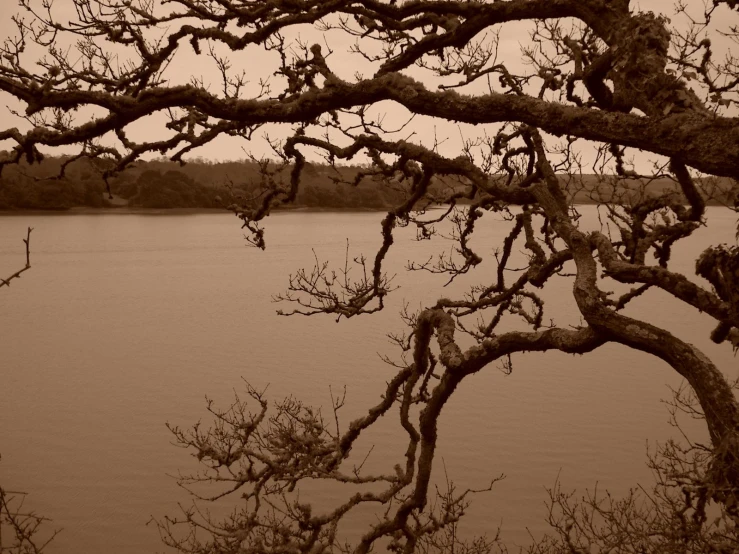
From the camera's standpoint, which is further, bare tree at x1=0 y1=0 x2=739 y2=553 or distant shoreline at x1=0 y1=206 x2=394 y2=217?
distant shoreline at x1=0 y1=206 x2=394 y2=217

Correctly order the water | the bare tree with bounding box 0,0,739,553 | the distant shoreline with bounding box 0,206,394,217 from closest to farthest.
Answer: the bare tree with bounding box 0,0,739,553, the water, the distant shoreline with bounding box 0,206,394,217

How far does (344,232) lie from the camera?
53.5 meters

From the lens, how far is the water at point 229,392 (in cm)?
1341

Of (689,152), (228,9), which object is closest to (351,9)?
(228,9)

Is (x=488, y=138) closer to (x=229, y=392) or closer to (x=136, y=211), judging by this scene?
(x=229, y=392)

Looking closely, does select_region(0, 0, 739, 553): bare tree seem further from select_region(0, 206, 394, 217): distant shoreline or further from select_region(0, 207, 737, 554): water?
select_region(0, 206, 394, 217): distant shoreline

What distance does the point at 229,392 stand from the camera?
18.1 metres

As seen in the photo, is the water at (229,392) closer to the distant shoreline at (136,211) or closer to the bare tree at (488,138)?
the bare tree at (488,138)

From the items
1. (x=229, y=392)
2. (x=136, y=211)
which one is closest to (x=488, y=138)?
(x=229, y=392)

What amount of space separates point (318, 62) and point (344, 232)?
4899 centimetres

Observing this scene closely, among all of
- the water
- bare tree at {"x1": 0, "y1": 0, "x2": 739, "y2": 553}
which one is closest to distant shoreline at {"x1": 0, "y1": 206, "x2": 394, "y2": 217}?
the water

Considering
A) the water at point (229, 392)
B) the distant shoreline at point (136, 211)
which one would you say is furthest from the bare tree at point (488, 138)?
the distant shoreline at point (136, 211)

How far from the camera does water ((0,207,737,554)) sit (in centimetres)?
1341

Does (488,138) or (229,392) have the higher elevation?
(488,138)
